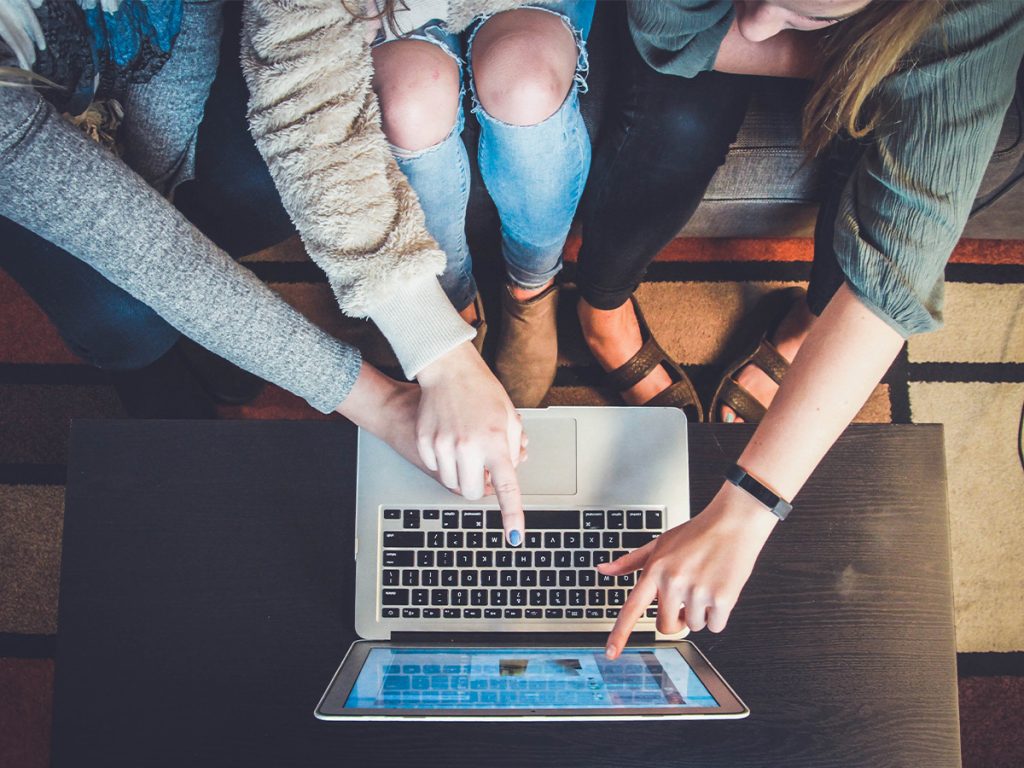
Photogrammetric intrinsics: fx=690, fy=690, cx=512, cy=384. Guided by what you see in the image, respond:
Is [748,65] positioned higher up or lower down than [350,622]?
higher up

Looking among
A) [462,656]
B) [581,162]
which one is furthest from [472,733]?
[581,162]

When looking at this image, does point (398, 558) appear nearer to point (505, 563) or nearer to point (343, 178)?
point (505, 563)

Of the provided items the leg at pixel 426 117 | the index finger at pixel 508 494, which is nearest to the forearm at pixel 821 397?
the index finger at pixel 508 494

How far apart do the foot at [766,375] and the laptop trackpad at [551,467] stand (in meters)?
0.55

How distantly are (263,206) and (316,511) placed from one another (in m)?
0.46

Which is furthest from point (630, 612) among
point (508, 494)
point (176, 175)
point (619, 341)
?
point (176, 175)

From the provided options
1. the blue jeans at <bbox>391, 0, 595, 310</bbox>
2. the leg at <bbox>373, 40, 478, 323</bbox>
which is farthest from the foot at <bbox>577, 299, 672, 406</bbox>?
the leg at <bbox>373, 40, 478, 323</bbox>

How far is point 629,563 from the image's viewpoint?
0.68 m

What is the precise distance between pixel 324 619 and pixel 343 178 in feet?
1.48

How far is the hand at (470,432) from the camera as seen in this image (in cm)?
66

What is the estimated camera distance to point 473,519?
2.35 ft

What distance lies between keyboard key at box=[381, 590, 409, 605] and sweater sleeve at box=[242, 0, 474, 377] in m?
0.23

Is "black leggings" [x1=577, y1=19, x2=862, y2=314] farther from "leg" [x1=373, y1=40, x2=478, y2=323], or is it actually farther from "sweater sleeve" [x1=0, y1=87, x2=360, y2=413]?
"sweater sleeve" [x1=0, y1=87, x2=360, y2=413]

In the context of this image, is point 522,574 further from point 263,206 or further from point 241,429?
point 263,206
